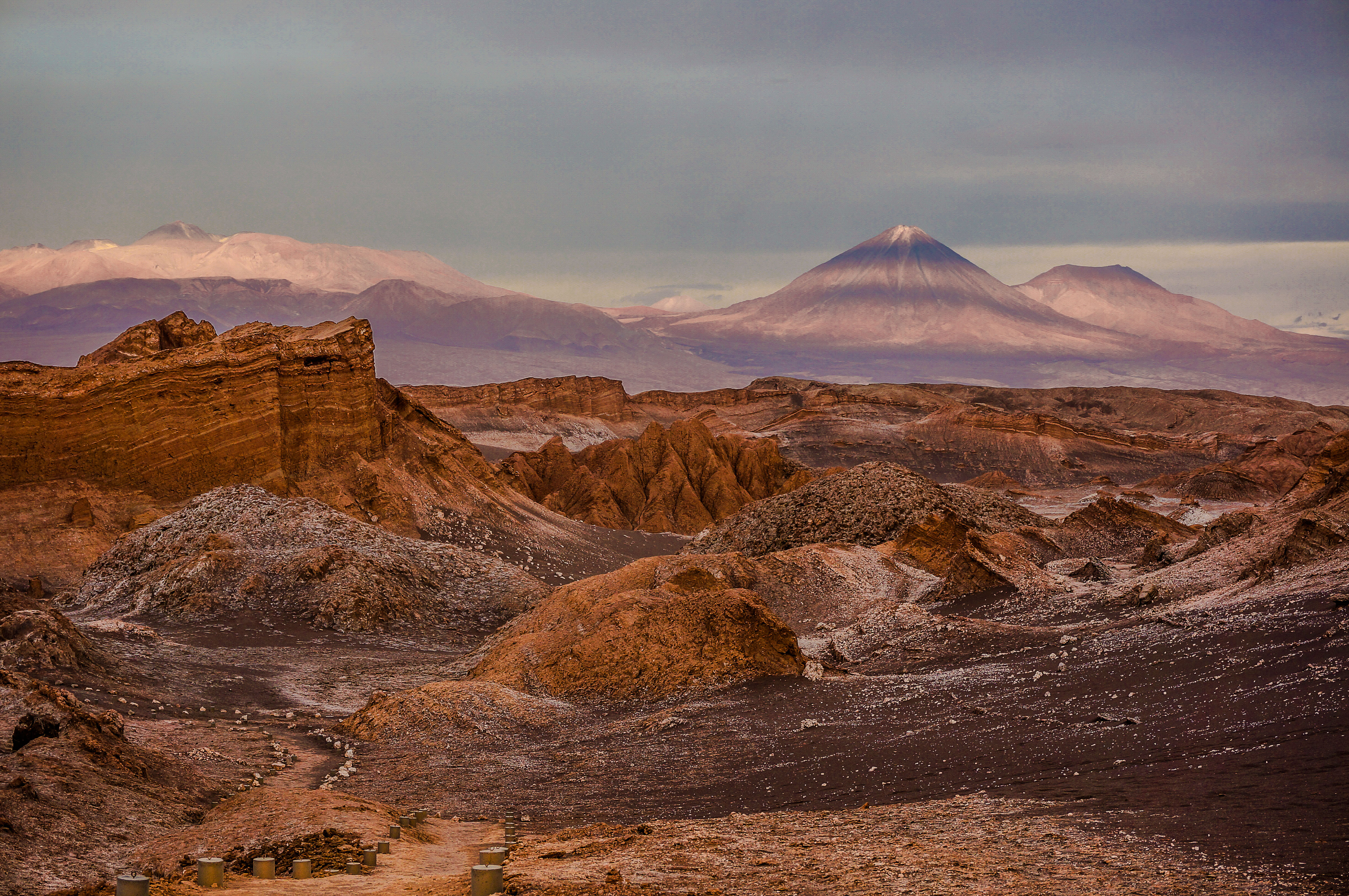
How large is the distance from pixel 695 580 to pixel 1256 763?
16.3 meters

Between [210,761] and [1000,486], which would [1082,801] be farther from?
[1000,486]

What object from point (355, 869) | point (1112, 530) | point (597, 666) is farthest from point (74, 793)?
point (1112, 530)

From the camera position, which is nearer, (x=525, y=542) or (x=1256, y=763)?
(x=1256, y=763)

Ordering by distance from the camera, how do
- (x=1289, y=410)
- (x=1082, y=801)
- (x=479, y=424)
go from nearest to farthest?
1. (x=1082, y=801)
2. (x=479, y=424)
3. (x=1289, y=410)

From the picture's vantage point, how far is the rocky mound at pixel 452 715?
1762 centimetres

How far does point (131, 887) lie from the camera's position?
6047mm

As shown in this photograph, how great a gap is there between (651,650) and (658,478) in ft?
138

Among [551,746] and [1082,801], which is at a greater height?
[1082,801]

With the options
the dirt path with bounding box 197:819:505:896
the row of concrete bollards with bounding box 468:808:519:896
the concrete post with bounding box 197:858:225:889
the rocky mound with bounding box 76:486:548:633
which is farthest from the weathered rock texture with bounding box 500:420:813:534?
the concrete post with bounding box 197:858:225:889

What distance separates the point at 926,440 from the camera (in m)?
99.0

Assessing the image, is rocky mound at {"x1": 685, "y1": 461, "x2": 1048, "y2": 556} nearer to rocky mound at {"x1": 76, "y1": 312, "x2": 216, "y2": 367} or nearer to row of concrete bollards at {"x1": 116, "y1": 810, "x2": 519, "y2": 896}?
rocky mound at {"x1": 76, "y1": 312, "x2": 216, "y2": 367}

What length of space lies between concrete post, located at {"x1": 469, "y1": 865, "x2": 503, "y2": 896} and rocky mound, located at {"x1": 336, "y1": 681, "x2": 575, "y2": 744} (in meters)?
10.9

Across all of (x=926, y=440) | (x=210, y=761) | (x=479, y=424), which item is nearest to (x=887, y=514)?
(x=210, y=761)

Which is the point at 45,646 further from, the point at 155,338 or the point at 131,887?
the point at 155,338
